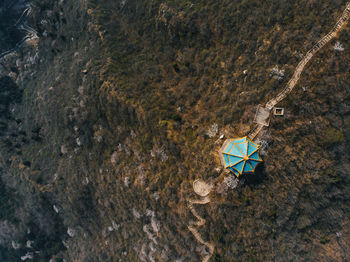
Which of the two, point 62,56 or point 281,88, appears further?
point 62,56

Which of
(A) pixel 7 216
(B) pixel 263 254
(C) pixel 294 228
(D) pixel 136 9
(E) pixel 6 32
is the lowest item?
(A) pixel 7 216

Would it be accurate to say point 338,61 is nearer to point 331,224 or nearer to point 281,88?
point 281,88

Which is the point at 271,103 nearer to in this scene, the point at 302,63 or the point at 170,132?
the point at 302,63

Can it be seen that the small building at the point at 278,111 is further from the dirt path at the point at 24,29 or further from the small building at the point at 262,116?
the dirt path at the point at 24,29

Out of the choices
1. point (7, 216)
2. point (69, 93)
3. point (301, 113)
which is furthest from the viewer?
point (7, 216)

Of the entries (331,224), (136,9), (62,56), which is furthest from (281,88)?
(62,56)

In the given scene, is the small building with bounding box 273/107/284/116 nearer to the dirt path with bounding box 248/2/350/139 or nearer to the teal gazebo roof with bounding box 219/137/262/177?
the dirt path with bounding box 248/2/350/139

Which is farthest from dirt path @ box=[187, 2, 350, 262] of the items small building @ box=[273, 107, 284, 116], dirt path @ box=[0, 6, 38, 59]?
dirt path @ box=[0, 6, 38, 59]
